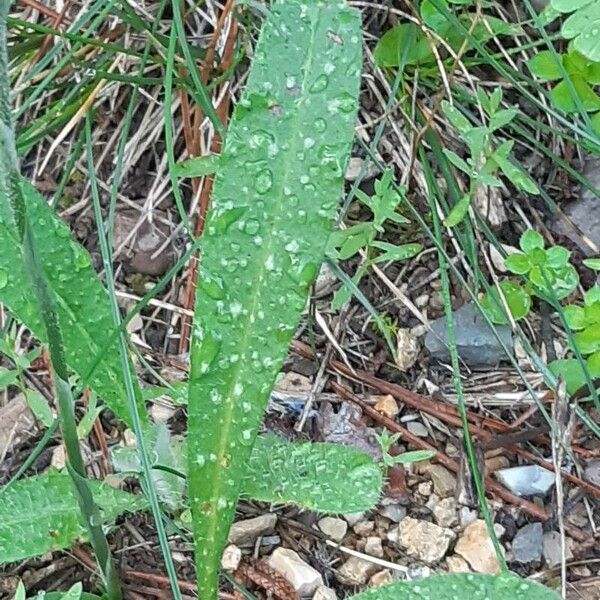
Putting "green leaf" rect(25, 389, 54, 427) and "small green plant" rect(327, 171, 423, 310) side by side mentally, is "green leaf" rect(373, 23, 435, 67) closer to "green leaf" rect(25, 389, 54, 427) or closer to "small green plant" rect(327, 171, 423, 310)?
"small green plant" rect(327, 171, 423, 310)

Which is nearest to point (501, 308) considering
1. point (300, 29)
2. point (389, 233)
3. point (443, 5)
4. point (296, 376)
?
point (389, 233)

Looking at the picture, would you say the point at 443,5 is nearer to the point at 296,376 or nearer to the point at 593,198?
the point at 593,198

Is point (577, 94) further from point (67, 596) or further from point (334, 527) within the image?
point (67, 596)

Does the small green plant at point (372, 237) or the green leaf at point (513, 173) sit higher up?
the green leaf at point (513, 173)

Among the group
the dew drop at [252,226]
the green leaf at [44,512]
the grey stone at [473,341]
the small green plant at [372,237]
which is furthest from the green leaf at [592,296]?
the green leaf at [44,512]

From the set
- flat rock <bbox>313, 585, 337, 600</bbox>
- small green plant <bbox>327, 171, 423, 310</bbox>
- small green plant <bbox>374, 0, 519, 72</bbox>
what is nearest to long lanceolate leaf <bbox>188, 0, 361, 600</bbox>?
flat rock <bbox>313, 585, 337, 600</bbox>

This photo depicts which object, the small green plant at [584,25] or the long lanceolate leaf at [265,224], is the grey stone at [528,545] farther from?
the small green plant at [584,25]
